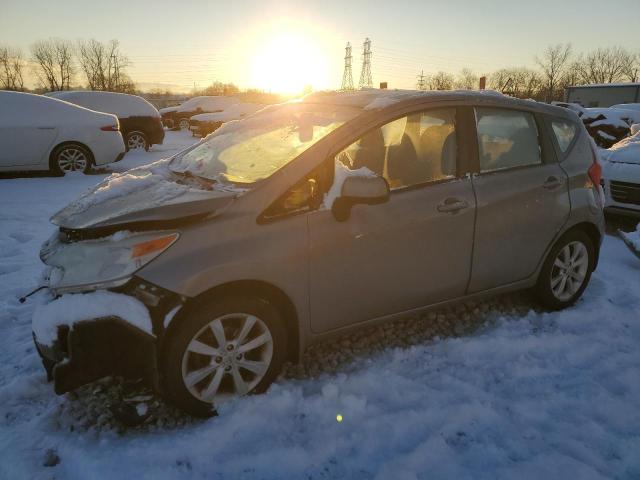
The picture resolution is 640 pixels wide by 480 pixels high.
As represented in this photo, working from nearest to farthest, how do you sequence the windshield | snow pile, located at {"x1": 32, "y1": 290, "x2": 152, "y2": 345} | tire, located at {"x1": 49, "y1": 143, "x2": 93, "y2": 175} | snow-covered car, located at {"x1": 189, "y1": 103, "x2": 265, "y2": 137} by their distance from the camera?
snow pile, located at {"x1": 32, "y1": 290, "x2": 152, "y2": 345} → the windshield → tire, located at {"x1": 49, "y1": 143, "x2": 93, "y2": 175} → snow-covered car, located at {"x1": 189, "y1": 103, "x2": 265, "y2": 137}

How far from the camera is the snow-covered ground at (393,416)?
7.14 ft

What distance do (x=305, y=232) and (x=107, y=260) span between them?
3.28 feet

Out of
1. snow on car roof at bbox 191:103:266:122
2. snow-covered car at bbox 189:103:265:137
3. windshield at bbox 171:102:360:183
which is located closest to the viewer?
windshield at bbox 171:102:360:183

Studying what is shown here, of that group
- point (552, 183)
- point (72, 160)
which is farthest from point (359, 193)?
point (72, 160)

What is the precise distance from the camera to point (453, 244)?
300cm

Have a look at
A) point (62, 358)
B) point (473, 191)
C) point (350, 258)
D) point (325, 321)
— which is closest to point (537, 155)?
point (473, 191)

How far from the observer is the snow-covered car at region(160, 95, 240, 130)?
976 inches

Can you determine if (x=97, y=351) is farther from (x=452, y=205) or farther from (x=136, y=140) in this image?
(x=136, y=140)

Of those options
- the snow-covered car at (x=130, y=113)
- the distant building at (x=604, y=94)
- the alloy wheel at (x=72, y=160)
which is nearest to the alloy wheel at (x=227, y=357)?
the alloy wheel at (x=72, y=160)

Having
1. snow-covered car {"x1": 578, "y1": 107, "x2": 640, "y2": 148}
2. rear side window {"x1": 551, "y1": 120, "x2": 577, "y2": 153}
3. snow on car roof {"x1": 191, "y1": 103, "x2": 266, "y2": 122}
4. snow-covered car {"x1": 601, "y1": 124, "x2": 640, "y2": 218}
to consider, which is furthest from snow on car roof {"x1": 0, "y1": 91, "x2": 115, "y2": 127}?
snow-covered car {"x1": 578, "y1": 107, "x2": 640, "y2": 148}

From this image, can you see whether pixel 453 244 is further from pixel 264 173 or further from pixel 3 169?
pixel 3 169

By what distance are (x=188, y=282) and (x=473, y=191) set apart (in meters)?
1.94

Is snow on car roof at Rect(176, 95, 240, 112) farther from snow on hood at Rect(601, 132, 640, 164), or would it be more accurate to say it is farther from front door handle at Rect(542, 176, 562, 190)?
front door handle at Rect(542, 176, 562, 190)

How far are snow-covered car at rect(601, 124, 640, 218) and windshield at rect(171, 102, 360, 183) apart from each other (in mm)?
5118
